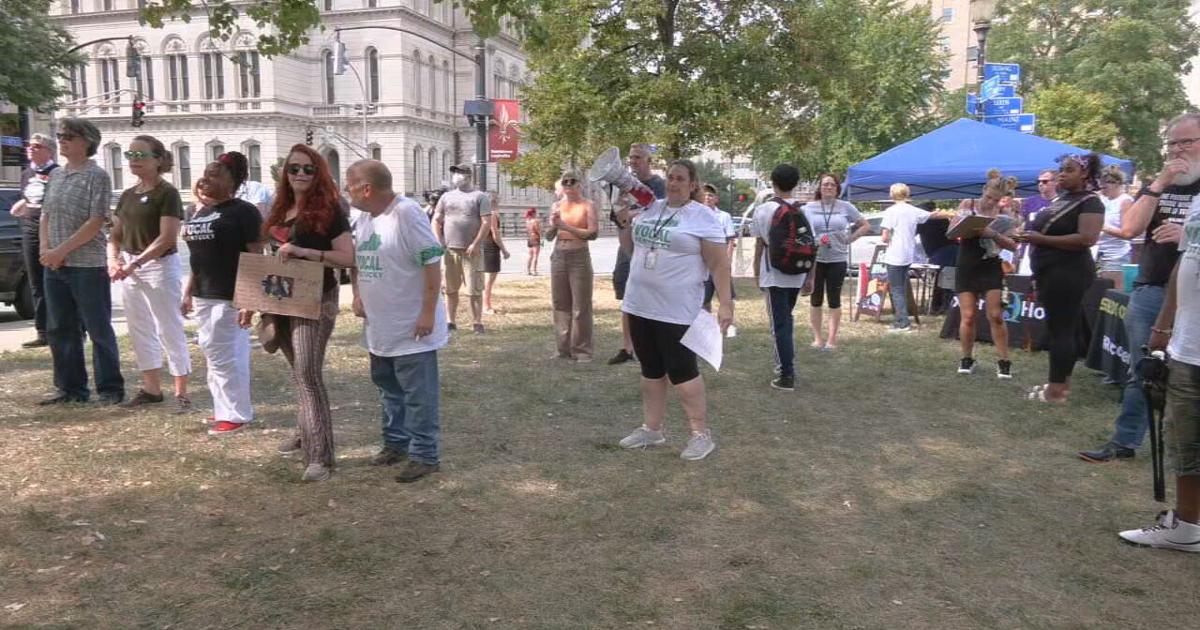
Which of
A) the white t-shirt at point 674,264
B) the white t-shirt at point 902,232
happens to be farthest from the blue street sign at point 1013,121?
the white t-shirt at point 674,264

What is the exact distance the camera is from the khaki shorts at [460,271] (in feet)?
31.8

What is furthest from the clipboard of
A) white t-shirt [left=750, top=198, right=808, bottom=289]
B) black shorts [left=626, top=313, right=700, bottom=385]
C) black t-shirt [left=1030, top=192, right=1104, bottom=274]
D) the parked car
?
the parked car

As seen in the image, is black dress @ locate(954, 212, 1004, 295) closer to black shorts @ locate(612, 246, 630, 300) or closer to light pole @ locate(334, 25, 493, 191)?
black shorts @ locate(612, 246, 630, 300)

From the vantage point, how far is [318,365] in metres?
4.44

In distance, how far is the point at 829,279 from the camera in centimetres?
836

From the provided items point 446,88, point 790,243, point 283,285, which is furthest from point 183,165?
point 283,285

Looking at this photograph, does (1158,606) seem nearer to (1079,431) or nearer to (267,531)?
(1079,431)

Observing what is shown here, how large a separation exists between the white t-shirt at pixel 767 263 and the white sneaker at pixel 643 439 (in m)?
2.21

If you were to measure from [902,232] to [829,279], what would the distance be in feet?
8.73

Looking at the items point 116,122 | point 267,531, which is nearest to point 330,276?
point 267,531

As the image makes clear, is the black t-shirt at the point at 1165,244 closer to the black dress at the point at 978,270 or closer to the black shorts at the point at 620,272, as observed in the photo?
the black dress at the point at 978,270

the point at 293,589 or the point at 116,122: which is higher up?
the point at 116,122

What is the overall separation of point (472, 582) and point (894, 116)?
120 ft

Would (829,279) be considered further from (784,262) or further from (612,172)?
(612,172)
